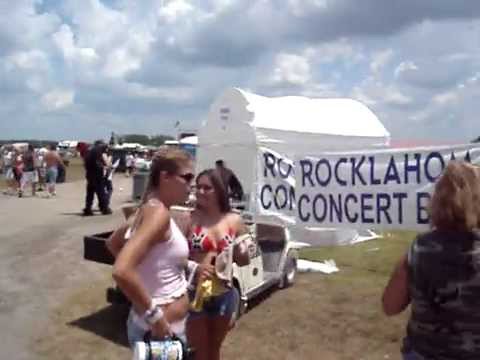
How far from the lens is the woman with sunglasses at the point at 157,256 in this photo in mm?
2826

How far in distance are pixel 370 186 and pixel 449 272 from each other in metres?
6.58

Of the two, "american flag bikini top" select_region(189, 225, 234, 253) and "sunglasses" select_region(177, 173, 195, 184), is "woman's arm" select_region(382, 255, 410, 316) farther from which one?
"american flag bikini top" select_region(189, 225, 234, 253)

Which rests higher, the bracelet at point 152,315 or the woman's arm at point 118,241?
the woman's arm at point 118,241

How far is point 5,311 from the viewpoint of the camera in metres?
7.93

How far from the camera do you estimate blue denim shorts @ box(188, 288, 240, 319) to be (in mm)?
4297

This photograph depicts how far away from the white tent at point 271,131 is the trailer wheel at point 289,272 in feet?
7.83

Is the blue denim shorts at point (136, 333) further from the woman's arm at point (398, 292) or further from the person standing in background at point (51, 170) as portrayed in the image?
the person standing in background at point (51, 170)

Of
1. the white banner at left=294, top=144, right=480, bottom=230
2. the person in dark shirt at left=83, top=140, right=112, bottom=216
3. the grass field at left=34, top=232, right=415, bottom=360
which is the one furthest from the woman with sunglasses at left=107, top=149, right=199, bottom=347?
the person in dark shirt at left=83, top=140, right=112, bottom=216

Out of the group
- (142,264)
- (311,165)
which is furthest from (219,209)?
(311,165)

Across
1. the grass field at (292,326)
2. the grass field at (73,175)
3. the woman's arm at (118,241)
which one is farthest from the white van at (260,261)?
the grass field at (73,175)

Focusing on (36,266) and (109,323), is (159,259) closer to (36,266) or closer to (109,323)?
(109,323)

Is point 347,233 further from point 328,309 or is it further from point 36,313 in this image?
point 36,313

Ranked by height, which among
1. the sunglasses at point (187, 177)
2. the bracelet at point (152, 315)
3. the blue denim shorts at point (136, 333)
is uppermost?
the sunglasses at point (187, 177)

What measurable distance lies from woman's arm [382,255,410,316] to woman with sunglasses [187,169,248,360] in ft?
4.96
